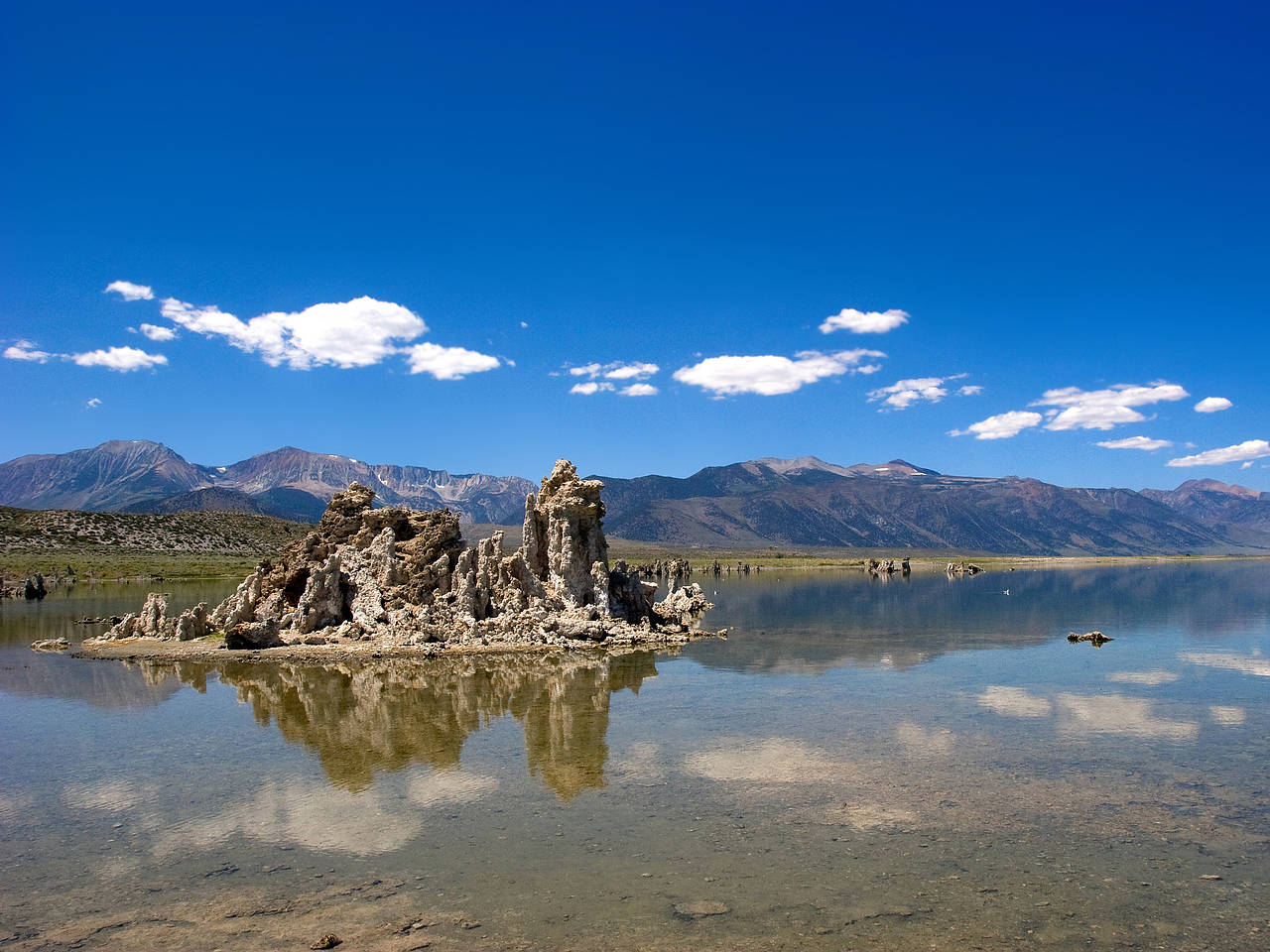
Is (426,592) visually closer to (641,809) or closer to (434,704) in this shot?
(434,704)

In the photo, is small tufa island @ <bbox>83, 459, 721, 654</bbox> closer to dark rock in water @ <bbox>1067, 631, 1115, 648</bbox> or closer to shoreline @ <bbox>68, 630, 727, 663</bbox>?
shoreline @ <bbox>68, 630, 727, 663</bbox>

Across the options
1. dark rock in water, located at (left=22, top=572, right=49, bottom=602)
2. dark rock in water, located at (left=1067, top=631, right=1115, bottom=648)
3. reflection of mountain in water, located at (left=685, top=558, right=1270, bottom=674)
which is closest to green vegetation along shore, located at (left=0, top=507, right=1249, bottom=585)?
dark rock in water, located at (left=22, top=572, right=49, bottom=602)

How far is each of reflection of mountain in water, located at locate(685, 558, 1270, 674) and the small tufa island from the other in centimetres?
581

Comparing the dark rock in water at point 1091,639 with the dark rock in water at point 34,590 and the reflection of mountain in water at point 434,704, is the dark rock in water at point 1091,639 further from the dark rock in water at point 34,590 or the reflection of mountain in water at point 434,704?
the dark rock in water at point 34,590

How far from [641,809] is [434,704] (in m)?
11.4

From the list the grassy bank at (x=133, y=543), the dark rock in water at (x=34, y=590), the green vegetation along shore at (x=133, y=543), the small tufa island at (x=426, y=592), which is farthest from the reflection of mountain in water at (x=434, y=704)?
the grassy bank at (x=133, y=543)

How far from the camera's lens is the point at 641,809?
14234 mm

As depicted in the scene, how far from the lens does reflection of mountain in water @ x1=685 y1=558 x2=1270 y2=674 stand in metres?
34.8

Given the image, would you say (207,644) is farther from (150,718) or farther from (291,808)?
(291,808)

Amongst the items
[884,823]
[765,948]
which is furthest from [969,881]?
[765,948]

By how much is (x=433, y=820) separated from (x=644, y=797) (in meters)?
3.70

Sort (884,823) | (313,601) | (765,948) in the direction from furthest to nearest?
(313,601) < (884,823) < (765,948)

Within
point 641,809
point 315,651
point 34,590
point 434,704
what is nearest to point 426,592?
point 315,651

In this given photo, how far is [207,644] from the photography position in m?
35.7
